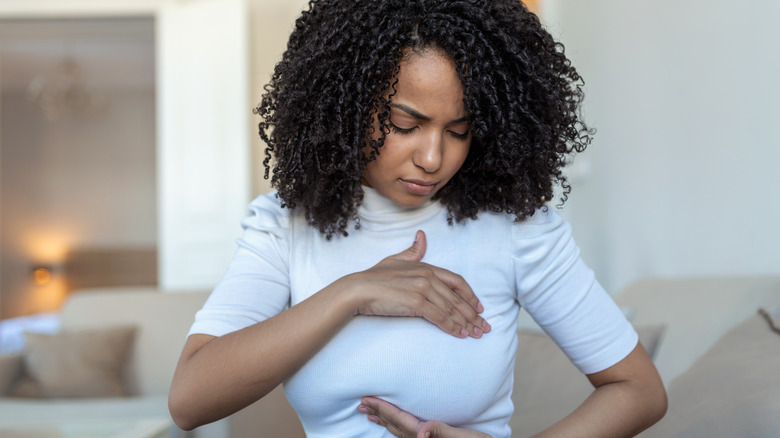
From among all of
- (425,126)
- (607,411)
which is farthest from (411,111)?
(607,411)

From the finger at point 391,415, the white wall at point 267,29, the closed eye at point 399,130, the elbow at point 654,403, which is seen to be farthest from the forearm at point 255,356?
the white wall at point 267,29

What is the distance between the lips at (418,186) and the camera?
3.10ft

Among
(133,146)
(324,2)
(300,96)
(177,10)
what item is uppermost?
(177,10)

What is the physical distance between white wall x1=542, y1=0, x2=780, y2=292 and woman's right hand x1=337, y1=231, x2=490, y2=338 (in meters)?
0.48

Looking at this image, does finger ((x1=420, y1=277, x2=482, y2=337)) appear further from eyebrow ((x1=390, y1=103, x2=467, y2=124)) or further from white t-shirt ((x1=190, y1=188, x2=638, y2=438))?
eyebrow ((x1=390, y1=103, x2=467, y2=124))

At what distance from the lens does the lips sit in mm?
944

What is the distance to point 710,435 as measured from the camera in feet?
3.30

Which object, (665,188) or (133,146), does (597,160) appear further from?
(133,146)

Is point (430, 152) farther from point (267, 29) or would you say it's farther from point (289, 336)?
point (267, 29)

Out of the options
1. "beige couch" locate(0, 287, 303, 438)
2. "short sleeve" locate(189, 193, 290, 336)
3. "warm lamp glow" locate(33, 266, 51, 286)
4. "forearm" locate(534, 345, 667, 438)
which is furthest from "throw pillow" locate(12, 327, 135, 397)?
"warm lamp glow" locate(33, 266, 51, 286)

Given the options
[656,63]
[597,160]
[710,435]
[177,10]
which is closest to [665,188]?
[656,63]

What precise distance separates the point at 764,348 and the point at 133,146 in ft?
23.3

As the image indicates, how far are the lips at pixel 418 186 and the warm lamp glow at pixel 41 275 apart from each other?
22.8ft

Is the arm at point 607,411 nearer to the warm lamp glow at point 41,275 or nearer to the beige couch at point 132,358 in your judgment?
the beige couch at point 132,358
